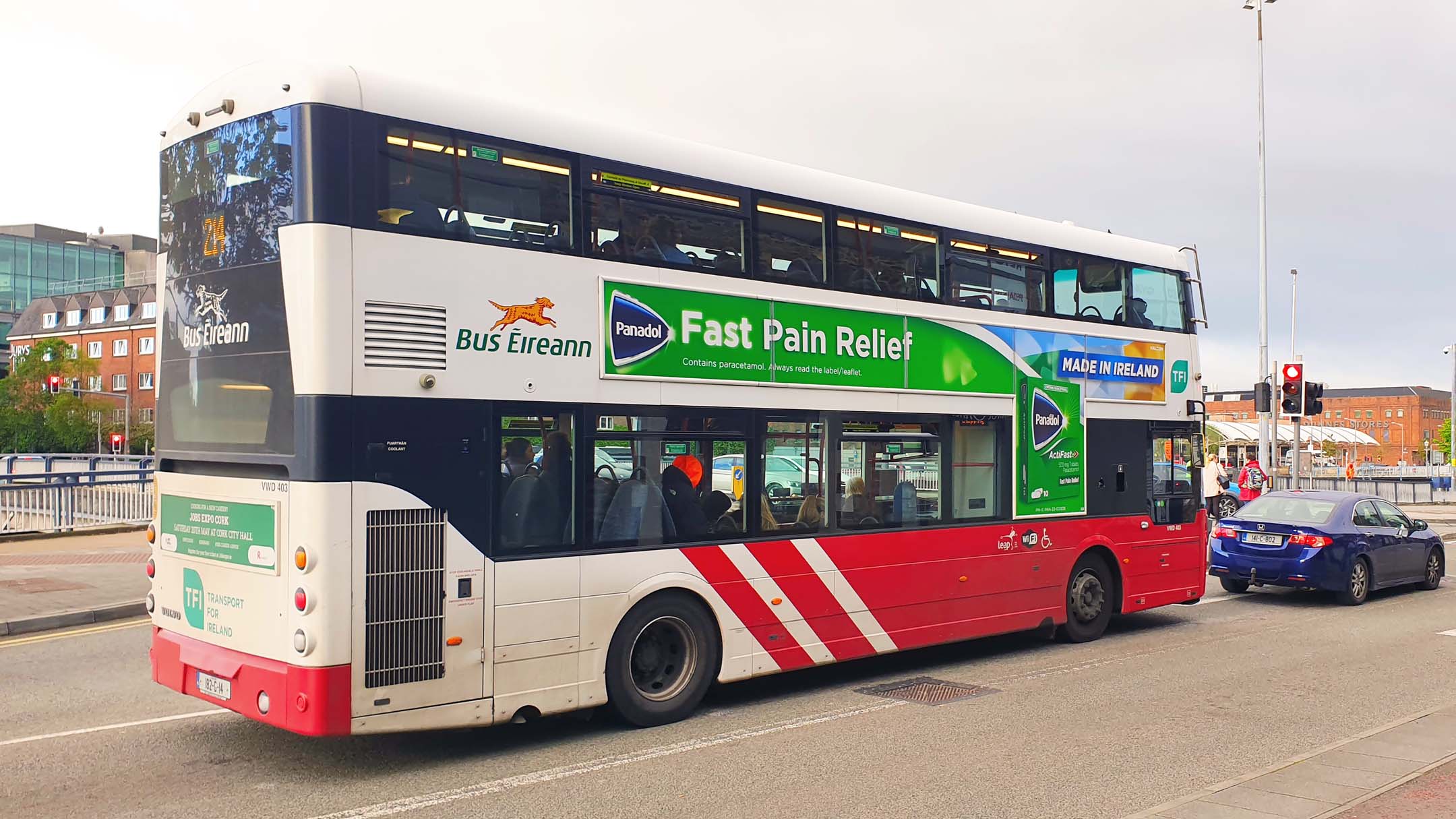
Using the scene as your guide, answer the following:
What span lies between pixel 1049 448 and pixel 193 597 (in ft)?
25.7

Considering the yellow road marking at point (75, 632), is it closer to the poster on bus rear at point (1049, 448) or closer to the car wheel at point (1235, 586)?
the poster on bus rear at point (1049, 448)

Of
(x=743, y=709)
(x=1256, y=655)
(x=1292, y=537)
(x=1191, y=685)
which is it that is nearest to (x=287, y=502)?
(x=743, y=709)

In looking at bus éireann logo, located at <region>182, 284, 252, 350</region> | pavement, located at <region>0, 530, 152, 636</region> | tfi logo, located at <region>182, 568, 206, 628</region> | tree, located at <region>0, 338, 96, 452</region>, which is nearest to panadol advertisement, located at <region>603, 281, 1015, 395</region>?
bus éireann logo, located at <region>182, 284, 252, 350</region>

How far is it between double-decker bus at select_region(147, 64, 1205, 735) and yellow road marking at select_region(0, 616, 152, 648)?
17.4ft

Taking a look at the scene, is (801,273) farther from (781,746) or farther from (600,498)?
(781,746)

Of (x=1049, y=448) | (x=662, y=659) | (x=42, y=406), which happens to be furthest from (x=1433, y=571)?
(x=42, y=406)

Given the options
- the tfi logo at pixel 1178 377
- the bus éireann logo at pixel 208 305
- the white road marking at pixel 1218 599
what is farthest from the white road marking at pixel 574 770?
the white road marking at pixel 1218 599

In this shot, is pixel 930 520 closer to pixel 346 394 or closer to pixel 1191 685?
pixel 1191 685

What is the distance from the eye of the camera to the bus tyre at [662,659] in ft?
25.6

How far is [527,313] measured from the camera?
7398 millimetres

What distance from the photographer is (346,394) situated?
6.52 meters

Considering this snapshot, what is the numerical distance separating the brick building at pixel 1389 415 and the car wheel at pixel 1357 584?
462 ft

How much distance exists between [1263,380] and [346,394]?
24.0m

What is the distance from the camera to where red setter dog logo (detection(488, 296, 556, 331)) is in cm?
727
